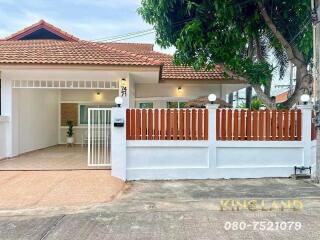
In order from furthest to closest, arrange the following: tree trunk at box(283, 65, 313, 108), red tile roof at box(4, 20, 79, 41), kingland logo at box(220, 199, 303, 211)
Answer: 1. red tile roof at box(4, 20, 79, 41)
2. tree trunk at box(283, 65, 313, 108)
3. kingland logo at box(220, 199, 303, 211)

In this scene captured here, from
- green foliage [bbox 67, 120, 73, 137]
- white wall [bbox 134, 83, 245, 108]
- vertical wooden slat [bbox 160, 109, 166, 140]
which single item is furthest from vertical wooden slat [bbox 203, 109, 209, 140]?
green foliage [bbox 67, 120, 73, 137]

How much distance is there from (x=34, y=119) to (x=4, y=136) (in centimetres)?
261

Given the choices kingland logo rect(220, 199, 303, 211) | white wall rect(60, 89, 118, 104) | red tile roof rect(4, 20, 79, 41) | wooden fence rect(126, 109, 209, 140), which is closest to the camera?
kingland logo rect(220, 199, 303, 211)

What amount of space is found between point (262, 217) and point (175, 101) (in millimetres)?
9336

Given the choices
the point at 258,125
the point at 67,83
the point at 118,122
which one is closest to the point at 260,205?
the point at 258,125

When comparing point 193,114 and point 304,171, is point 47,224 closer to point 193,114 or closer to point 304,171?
point 193,114

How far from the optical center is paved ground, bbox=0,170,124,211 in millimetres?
6250

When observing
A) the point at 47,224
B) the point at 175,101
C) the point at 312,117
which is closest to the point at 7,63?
the point at 47,224

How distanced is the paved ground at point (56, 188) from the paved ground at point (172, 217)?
0.51 meters

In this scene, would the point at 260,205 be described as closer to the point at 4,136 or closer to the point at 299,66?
the point at 299,66

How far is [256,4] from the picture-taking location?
335 inches

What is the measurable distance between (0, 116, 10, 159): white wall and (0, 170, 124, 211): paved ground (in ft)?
7.44

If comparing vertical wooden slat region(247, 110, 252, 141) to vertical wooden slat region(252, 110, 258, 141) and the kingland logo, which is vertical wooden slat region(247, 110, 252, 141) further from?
the kingland logo

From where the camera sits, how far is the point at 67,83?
10609 millimetres
